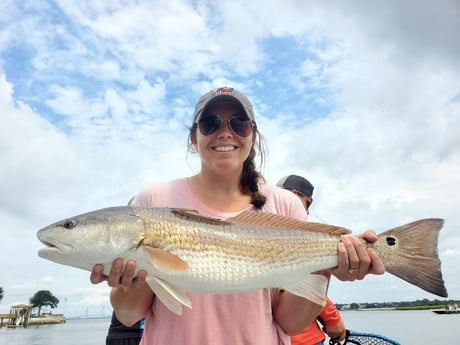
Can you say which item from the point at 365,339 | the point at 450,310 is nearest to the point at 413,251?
the point at 365,339

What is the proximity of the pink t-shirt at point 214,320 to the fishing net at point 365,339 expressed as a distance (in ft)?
11.1

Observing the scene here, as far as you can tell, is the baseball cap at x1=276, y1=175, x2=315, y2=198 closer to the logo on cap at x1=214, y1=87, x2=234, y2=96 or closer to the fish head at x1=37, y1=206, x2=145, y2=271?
the logo on cap at x1=214, y1=87, x2=234, y2=96

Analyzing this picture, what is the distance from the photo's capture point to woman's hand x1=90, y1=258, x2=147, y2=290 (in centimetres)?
321

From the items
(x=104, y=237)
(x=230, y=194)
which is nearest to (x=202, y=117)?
(x=230, y=194)

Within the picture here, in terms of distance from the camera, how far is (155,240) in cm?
339

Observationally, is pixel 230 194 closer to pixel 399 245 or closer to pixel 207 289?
pixel 207 289

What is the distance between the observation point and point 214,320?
332 cm

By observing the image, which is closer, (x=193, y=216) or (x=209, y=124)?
(x=193, y=216)

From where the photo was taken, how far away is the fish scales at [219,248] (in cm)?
328

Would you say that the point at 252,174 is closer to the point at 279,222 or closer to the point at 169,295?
the point at 279,222

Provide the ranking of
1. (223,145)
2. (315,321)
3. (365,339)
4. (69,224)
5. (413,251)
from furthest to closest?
(365,339)
(315,321)
(223,145)
(413,251)
(69,224)

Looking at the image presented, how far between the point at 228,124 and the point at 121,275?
1.74 metres

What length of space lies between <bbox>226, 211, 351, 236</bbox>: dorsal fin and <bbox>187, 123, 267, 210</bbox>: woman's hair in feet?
0.78

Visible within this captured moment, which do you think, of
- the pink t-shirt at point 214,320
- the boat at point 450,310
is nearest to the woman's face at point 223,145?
the pink t-shirt at point 214,320
